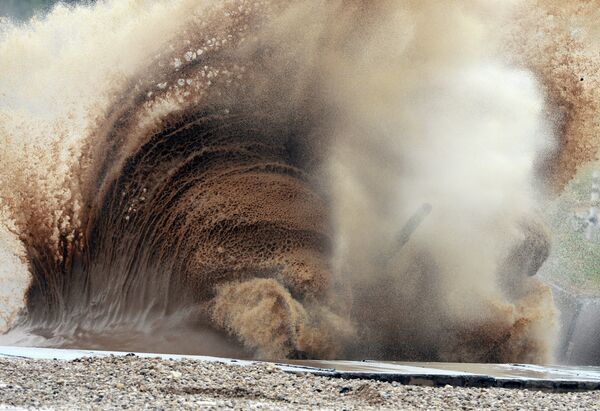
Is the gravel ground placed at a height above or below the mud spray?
below

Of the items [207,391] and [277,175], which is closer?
[207,391]

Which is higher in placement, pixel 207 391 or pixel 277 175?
pixel 277 175

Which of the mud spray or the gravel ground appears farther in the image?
the mud spray

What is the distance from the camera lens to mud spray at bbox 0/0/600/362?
11430mm

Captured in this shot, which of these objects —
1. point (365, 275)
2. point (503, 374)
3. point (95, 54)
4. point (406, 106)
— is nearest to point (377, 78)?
point (406, 106)

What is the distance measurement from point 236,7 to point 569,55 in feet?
14.5

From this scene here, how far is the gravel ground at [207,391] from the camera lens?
638cm

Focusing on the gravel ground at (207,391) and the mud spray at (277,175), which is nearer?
the gravel ground at (207,391)

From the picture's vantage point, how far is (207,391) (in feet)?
22.8

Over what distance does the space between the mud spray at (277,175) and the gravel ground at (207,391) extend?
3.29 metres

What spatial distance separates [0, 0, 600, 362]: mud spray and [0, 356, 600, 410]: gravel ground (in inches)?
130

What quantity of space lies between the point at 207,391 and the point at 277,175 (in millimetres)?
5083

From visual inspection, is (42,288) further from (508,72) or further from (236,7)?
(508,72)

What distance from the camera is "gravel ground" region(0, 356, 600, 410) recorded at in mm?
6379
